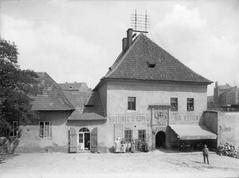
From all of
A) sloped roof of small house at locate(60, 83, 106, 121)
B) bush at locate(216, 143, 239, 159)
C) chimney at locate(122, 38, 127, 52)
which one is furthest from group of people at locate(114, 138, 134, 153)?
chimney at locate(122, 38, 127, 52)

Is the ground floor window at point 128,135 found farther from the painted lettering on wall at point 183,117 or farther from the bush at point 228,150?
the bush at point 228,150

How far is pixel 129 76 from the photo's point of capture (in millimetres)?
23781

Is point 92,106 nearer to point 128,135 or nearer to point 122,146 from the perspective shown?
point 128,135

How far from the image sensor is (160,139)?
25906mm

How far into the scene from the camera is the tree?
1689 centimetres

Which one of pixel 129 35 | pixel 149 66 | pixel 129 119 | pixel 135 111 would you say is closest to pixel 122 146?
pixel 129 119

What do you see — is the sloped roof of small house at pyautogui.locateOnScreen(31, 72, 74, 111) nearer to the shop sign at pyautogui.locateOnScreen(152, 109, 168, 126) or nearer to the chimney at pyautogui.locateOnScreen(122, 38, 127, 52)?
the shop sign at pyautogui.locateOnScreen(152, 109, 168, 126)

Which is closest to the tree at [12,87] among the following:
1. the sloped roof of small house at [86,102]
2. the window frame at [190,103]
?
the sloped roof of small house at [86,102]

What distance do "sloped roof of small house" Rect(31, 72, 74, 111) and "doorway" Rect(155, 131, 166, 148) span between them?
9.61 meters

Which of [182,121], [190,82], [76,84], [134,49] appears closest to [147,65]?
[134,49]

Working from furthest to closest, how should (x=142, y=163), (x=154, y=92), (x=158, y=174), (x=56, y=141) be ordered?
(x=154, y=92) < (x=56, y=141) < (x=142, y=163) < (x=158, y=174)

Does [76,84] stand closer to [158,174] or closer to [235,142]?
[235,142]

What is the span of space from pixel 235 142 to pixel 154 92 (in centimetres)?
955

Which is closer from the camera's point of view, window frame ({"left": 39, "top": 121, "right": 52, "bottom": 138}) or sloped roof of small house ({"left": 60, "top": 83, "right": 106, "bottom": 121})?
window frame ({"left": 39, "top": 121, "right": 52, "bottom": 138})
